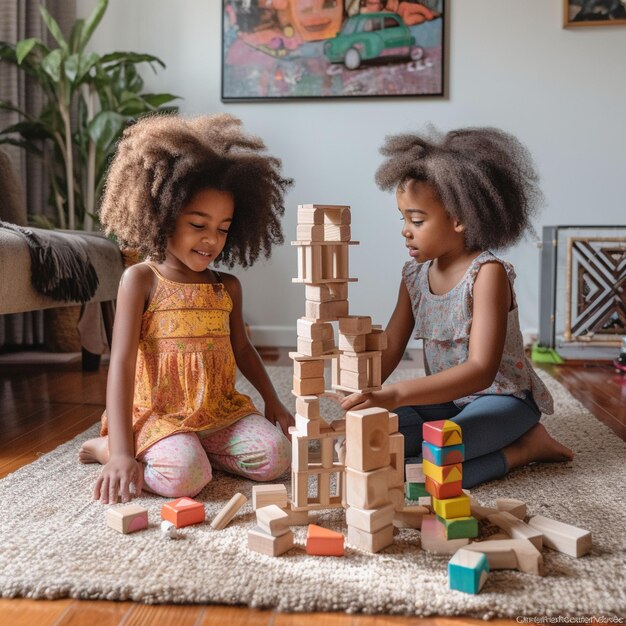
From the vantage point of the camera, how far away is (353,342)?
2.98ft

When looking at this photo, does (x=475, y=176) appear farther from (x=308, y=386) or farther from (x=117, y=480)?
(x=117, y=480)

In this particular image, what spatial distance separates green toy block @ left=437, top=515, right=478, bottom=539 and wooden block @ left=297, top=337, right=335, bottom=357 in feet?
0.85

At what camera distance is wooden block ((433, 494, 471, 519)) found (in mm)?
884

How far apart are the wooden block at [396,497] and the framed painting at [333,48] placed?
2175 millimetres

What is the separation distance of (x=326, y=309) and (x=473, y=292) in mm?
426

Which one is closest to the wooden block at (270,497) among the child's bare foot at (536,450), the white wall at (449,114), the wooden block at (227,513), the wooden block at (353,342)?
the wooden block at (227,513)

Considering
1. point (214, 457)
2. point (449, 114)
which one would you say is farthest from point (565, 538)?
point (449, 114)

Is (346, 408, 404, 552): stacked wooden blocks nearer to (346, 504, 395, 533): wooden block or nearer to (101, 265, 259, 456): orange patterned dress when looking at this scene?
(346, 504, 395, 533): wooden block

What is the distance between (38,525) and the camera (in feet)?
3.20

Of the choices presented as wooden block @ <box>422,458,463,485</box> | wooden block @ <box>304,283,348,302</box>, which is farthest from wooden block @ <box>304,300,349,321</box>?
wooden block @ <box>422,458,463,485</box>

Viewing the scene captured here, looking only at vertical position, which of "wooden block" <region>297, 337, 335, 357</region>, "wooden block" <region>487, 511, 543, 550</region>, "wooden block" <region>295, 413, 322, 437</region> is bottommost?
"wooden block" <region>487, 511, 543, 550</region>

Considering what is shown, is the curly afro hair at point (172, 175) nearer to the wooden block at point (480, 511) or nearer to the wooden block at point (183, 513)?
the wooden block at point (183, 513)

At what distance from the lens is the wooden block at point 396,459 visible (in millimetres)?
919

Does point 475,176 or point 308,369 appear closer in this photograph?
point 308,369
